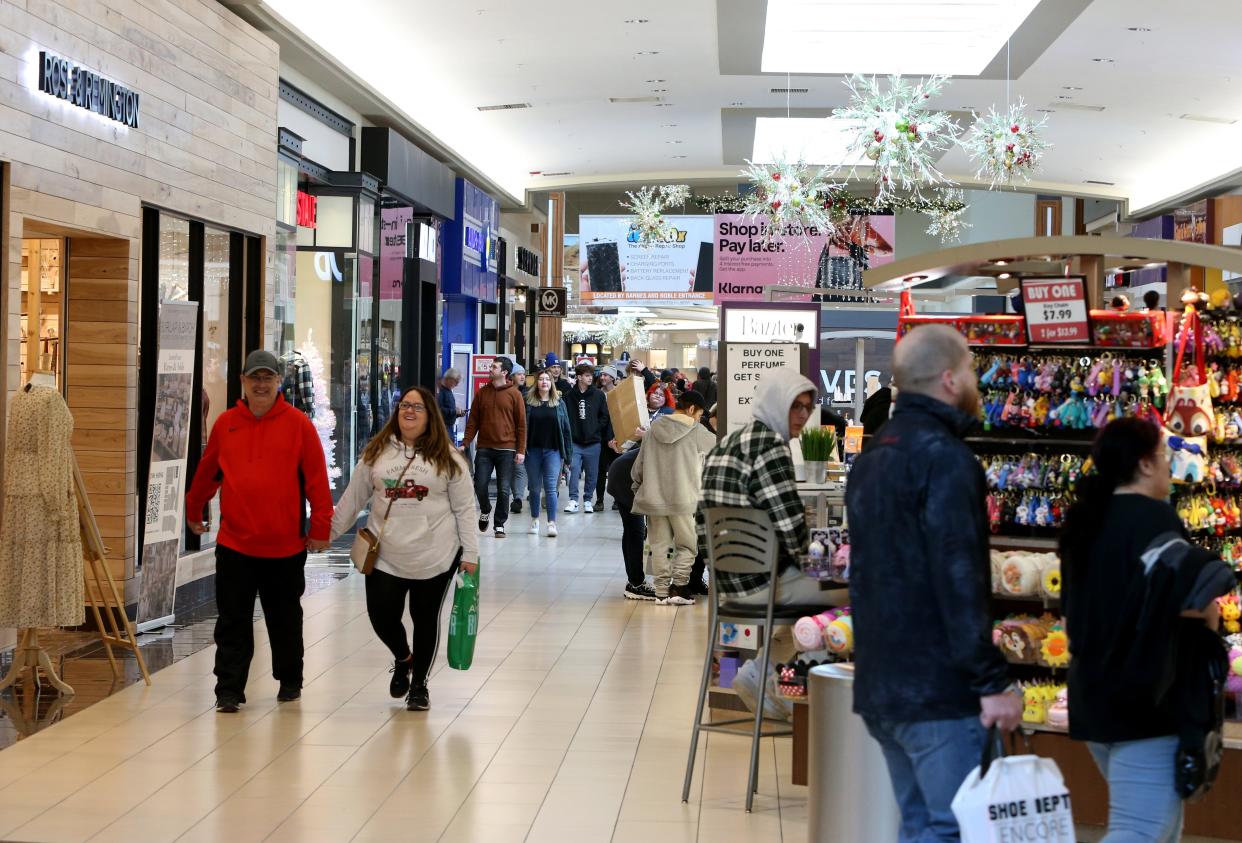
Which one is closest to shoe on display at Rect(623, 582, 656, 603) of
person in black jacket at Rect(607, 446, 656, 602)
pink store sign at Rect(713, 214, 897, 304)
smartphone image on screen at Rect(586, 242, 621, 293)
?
person in black jacket at Rect(607, 446, 656, 602)

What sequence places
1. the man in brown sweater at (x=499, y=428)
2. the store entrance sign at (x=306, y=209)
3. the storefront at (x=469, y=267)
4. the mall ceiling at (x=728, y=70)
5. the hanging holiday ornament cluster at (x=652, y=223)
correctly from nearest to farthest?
the mall ceiling at (x=728, y=70) → the store entrance sign at (x=306, y=209) → the man in brown sweater at (x=499, y=428) → the storefront at (x=469, y=267) → the hanging holiday ornament cluster at (x=652, y=223)

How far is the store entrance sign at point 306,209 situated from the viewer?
1290cm

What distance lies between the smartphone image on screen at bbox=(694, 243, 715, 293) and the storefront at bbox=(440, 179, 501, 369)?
305 centimetres

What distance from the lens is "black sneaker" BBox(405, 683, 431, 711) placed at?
652 cm

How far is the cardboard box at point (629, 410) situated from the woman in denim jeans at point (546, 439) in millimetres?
2092

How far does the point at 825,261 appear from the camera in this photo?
19.7 metres

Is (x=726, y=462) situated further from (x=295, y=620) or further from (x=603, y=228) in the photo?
(x=603, y=228)

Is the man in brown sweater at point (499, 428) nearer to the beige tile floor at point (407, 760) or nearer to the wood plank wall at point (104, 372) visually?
the wood plank wall at point (104, 372)

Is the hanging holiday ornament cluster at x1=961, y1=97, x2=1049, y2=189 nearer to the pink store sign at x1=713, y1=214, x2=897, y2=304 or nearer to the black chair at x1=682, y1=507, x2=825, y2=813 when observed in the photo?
the pink store sign at x1=713, y1=214, x2=897, y2=304

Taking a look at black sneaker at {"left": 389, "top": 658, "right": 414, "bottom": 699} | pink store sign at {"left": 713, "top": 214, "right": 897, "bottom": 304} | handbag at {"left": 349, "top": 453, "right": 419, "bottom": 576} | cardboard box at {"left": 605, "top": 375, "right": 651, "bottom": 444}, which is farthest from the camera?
pink store sign at {"left": 713, "top": 214, "right": 897, "bottom": 304}

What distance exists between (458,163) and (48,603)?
Answer: 1297 cm

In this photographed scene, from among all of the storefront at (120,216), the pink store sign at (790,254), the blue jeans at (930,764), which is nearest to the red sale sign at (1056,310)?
the blue jeans at (930,764)

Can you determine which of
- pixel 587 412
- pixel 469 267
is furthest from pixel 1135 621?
pixel 469 267

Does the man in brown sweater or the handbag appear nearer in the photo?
the handbag
